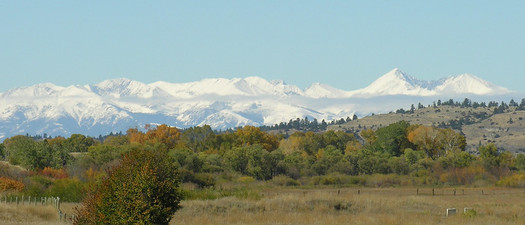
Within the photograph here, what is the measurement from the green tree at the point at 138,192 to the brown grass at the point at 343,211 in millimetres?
19971

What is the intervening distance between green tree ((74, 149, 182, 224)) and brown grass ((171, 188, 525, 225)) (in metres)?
20.0

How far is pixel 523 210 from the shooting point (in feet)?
232

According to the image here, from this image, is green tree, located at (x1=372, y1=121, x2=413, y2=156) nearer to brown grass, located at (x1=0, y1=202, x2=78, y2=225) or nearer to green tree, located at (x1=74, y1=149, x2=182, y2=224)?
brown grass, located at (x1=0, y1=202, x2=78, y2=225)

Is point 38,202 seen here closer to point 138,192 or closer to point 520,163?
point 138,192

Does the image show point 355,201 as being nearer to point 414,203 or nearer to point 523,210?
point 414,203

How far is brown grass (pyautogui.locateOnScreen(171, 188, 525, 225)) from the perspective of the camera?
198 ft

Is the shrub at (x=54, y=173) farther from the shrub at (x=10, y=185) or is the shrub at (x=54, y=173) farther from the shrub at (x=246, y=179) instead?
the shrub at (x=246, y=179)

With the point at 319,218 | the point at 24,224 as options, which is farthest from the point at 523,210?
the point at 24,224

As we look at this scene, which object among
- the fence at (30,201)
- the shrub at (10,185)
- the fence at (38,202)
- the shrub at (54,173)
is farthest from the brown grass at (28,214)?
the shrub at (54,173)

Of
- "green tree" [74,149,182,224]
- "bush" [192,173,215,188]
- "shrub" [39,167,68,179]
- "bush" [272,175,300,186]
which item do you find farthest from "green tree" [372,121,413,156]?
"green tree" [74,149,182,224]

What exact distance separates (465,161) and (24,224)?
10059cm

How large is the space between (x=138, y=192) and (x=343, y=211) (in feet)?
120

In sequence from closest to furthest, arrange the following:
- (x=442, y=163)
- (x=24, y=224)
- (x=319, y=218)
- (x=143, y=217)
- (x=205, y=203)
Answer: (x=143, y=217), (x=24, y=224), (x=319, y=218), (x=205, y=203), (x=442, y=163)

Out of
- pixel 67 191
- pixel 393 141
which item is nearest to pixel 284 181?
pixel 67 191
